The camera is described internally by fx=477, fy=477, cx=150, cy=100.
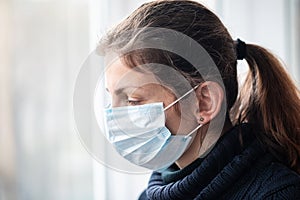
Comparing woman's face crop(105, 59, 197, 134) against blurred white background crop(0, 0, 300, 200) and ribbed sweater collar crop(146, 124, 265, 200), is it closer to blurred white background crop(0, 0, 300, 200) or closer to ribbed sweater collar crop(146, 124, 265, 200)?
ribbed sweater collar crop(146, 124, 265, 200)

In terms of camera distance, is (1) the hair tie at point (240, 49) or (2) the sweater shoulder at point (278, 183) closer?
(2) the sweater shoulder at point (278, 183)

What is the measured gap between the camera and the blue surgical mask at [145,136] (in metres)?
0.98

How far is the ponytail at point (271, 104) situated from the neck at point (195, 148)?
0.05 metres

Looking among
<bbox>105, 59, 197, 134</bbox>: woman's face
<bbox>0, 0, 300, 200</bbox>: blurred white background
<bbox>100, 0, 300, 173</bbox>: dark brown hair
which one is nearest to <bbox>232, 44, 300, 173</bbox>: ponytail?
<bbox>100, 0, 300, 173</bbox>: dark brown hair

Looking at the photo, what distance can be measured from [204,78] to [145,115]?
5.6 inches

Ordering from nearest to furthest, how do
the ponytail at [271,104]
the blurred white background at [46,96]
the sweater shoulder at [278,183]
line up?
the sweater shoulder at [278,183] < the ponytail at [271,104] < the blurred white background at [46,96]

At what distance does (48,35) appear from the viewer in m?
1.56

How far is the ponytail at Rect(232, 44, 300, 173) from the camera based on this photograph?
3.34ft

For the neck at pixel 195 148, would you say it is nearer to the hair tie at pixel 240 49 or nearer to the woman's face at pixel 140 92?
the woman's face at pixel 140 92

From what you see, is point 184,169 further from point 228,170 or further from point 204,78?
point 204,78

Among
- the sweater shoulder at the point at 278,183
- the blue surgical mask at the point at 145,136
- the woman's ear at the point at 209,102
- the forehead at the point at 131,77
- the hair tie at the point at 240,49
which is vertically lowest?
the sweater shoulder at the point at 278,183

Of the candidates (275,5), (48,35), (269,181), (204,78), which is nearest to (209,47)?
(204,78)

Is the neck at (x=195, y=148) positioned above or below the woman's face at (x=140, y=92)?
below

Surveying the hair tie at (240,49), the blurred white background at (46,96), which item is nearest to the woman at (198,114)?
the hair tie at (240,49)
